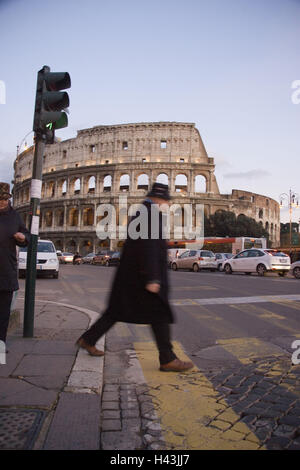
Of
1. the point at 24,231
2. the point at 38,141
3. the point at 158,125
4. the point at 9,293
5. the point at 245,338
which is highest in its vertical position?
the point at 158,125

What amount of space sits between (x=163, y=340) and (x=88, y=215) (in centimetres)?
5796

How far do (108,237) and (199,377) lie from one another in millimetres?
52681

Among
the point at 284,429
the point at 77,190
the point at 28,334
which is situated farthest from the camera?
the point at 77,190

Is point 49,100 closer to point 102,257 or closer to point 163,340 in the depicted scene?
point 163,340

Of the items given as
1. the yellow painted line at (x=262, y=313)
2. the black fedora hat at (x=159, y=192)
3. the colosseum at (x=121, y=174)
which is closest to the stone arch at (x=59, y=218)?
the colosseum at (x=121, y=174)

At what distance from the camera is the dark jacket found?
12.1ft

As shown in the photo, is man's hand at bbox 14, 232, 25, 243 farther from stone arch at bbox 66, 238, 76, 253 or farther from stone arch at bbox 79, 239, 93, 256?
stone arch at bbox 66, 238, 76, 253

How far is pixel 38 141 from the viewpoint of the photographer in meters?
4.79

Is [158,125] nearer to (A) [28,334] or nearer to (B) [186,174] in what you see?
(B) [186,174]

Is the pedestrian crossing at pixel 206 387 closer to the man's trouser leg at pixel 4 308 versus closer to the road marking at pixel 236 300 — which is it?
the man's trouser leg at pixel 4 308

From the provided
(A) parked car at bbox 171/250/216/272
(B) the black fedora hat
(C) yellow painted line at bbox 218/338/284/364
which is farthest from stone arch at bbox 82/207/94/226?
(B) the black fedora hat

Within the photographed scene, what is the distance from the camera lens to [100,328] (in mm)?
3756
